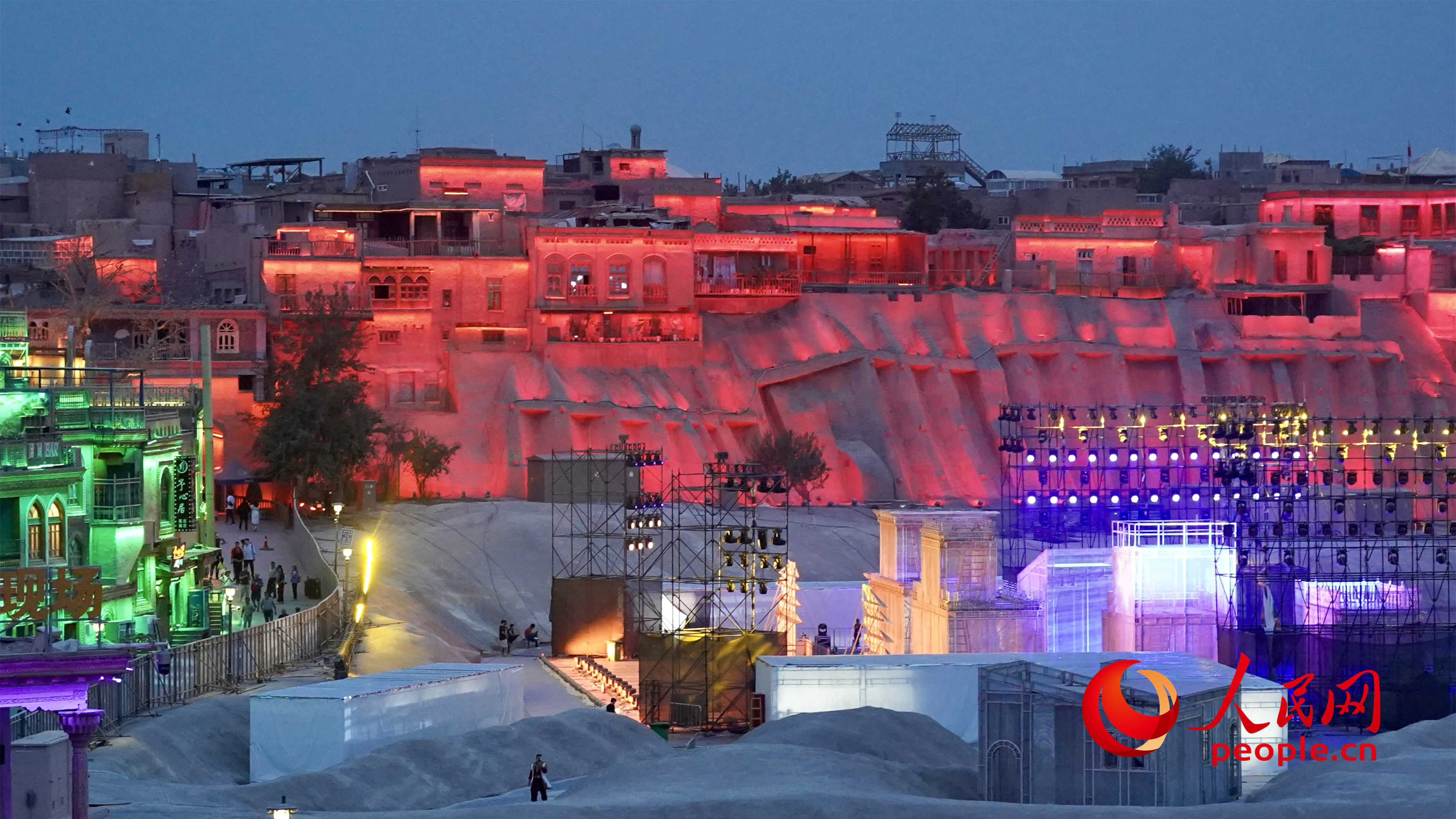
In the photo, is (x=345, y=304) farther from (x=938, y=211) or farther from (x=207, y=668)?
(x=938, y=211)

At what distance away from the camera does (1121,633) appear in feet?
129

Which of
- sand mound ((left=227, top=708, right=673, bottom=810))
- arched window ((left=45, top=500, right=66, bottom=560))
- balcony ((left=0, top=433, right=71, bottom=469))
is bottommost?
sand mound ((left=227, top=708, right=673, bottom=810))

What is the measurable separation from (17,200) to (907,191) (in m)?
36.6

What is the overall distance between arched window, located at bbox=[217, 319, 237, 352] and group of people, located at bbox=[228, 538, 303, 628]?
550 inches

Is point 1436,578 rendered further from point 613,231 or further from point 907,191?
point 907,191

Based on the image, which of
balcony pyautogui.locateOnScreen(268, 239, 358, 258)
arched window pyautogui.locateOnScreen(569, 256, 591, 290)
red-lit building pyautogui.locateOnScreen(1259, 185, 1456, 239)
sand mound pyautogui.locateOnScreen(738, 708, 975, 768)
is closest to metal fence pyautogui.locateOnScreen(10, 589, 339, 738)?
sand mound pyautogui.locateOnScreen(738, 708, 975, 768)

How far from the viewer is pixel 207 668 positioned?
110 feet

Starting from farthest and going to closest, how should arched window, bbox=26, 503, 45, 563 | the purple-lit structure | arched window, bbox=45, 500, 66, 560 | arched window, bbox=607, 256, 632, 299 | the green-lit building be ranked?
arched window, bbox=607, 256, 632, 299, arched window, bbox=45, 500, 66, 560, arched window, bbox=26, 503, 45, 563, the green-lit building, the purple-lit structure

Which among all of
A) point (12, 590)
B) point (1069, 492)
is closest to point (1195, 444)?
point (1069, 492)

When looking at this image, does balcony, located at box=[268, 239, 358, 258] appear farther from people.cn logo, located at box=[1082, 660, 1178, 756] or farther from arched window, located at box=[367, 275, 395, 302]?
people.cn logo, located at box=[1082, 660, 1178, 756]

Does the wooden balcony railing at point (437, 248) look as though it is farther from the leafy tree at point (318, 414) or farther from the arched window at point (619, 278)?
the leafy tree at point (318, 414)

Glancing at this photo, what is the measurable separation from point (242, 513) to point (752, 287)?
23025 mm

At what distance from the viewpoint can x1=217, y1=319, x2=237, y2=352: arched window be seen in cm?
5944

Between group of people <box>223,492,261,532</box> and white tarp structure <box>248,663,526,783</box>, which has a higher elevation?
group of people <box>223,492,261,532</box>
